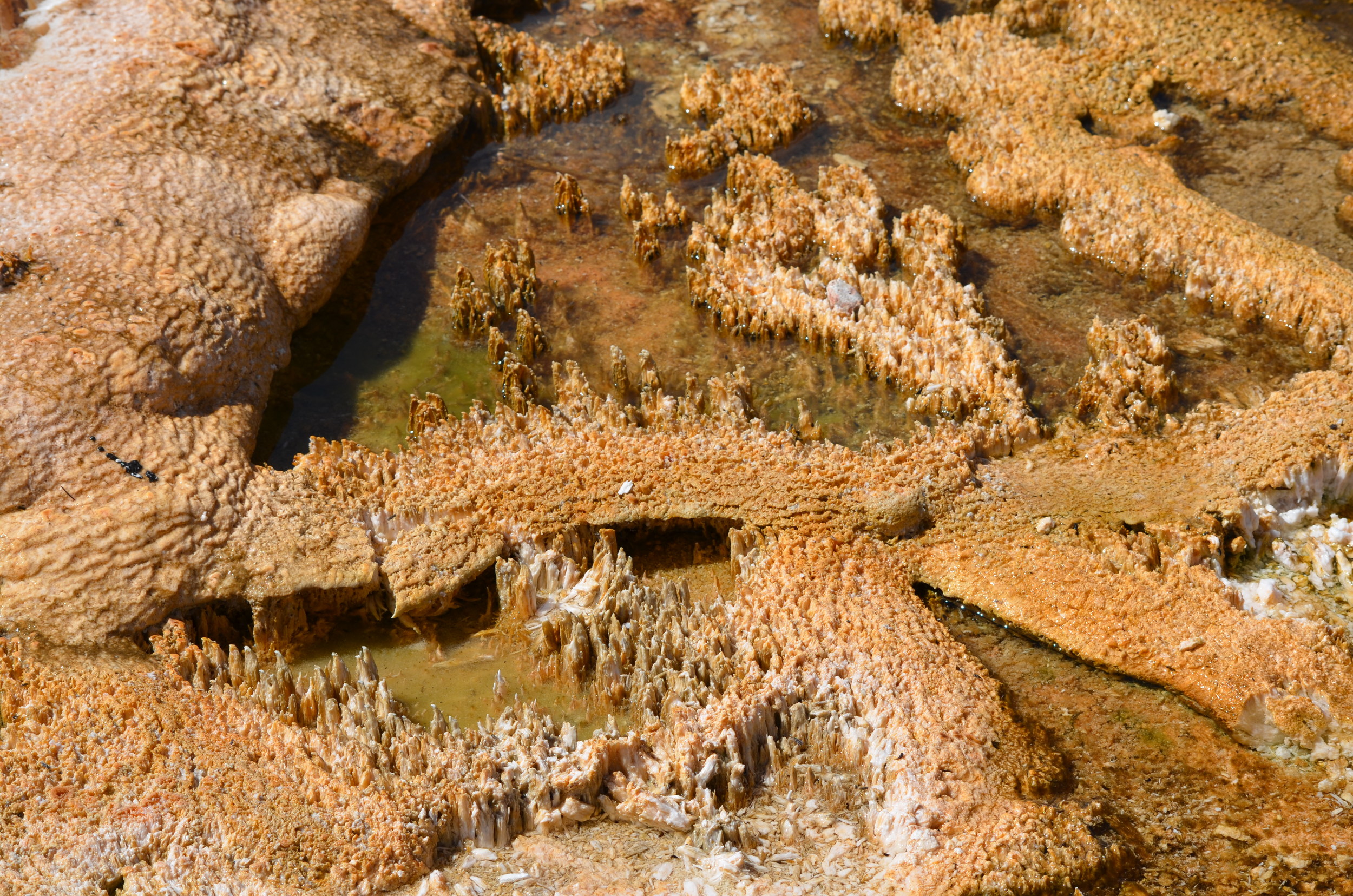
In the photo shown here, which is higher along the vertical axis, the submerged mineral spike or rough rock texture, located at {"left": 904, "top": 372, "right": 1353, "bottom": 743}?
the submerged mineral spike

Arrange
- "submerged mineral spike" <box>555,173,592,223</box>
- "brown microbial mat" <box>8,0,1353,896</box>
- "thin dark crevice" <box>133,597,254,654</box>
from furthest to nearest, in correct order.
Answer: "submerged mineral spike" <box>555,173,592,223</box> → "thin dark crevice" <box>133,597,254,654</box> → "brown microbial mat" <box>8,0,1353,896</box>

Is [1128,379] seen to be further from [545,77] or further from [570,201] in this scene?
[545,77]

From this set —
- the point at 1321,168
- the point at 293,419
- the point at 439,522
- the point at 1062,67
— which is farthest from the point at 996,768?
the point at 1062,67

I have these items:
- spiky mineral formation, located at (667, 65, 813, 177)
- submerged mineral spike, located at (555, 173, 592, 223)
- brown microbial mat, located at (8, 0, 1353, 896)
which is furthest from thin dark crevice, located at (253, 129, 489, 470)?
spiky mineral formation, located at (667, 65, 813, 177)

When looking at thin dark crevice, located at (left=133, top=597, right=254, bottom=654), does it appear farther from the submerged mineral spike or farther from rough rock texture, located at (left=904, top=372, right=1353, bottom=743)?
the submerged mineral spike

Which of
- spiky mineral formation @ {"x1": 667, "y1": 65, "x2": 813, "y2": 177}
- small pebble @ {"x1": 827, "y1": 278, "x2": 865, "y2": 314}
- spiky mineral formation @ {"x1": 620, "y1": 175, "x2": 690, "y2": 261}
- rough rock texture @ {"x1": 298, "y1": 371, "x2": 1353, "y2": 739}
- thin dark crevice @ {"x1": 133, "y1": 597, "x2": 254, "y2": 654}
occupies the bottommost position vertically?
thin dark crevice @ {"x1": 133, "y1": 597, "x2": 254, "y2": 654}

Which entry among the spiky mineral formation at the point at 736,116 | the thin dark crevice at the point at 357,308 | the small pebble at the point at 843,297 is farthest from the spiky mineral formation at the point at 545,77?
the small pebble at the point at 843,297

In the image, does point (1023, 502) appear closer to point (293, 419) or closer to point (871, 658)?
point (871, 658)
